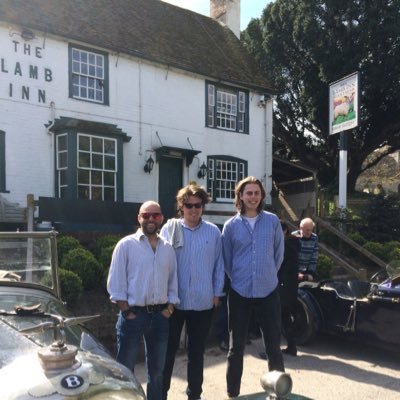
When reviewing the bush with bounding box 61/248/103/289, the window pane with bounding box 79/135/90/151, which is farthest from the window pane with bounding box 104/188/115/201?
the bush with bounding box 61/248/103/289

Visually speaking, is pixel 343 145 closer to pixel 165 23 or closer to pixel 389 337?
pixel 165 23

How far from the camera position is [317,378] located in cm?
521

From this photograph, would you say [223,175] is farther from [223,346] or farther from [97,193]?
[223,346]

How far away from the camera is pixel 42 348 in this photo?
7.91ft

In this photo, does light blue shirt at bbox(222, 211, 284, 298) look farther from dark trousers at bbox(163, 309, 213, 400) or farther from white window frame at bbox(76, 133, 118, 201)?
white window frame at bbox(76, 133, 118, 201)

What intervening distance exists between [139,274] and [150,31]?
13470 mm

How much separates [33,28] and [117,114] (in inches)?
121

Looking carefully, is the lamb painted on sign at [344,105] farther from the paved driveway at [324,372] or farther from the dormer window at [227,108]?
the paved driveway at [324,372]

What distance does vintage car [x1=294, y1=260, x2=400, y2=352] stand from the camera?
210 inches

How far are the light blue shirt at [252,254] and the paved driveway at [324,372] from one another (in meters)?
1.12

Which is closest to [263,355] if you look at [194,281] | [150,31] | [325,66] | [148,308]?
[194,281]

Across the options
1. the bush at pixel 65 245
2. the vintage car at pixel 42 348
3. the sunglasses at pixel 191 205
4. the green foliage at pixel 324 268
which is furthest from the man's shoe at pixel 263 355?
the green foliage at pixel 324 268

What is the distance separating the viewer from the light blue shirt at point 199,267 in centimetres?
385

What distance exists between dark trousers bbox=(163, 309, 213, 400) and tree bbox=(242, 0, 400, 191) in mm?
17344
